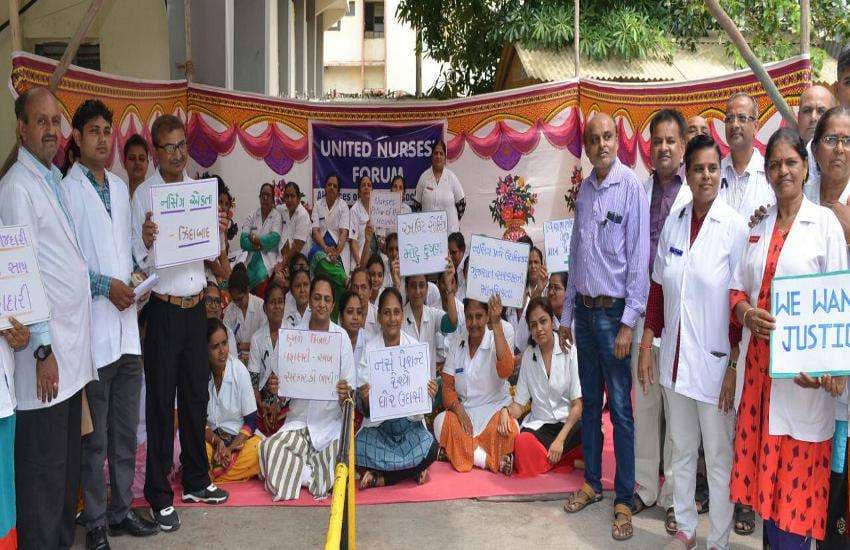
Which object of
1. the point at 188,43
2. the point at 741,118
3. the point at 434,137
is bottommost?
the point at 741,118

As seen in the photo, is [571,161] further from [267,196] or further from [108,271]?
[108,271]

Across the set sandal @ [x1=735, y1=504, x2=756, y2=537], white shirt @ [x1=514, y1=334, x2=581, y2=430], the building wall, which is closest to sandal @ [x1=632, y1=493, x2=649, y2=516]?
sandal @ [x1=735, y1=504, x2=756, y2=537]

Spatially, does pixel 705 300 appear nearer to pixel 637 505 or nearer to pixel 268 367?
pixel 637 505

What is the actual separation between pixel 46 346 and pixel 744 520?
3.42 metres

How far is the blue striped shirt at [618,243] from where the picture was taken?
14.7 ft

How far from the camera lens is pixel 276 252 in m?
7.72

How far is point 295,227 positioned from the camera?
7.76 m

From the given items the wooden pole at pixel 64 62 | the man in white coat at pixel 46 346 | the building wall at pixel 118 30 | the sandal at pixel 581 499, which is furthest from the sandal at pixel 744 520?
the building wall at pixel 118 30

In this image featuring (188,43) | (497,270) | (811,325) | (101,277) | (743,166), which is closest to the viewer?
(811,325)

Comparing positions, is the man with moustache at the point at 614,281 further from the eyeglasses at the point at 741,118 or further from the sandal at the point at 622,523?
the eyeglasses at the point at 741,118

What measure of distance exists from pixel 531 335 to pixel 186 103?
365cm

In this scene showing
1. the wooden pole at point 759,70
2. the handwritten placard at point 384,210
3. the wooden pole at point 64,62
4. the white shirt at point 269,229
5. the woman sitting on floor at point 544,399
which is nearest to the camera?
the wooden pole at point 64,62

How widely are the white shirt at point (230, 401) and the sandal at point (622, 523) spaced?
225 centimetres

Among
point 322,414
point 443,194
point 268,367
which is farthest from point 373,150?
point 322,414
